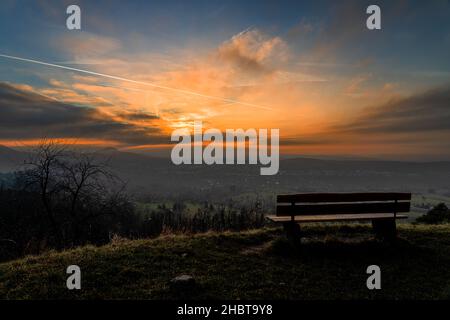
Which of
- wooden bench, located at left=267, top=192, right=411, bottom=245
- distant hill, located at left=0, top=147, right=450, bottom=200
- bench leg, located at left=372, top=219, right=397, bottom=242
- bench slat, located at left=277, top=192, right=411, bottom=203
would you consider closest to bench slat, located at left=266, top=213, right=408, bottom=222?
wooden bench, located at left=267, top=192, right=411, bottom=245

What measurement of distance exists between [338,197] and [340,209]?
39 cm

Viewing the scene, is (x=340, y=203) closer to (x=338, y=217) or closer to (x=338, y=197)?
(x=338, y=197)

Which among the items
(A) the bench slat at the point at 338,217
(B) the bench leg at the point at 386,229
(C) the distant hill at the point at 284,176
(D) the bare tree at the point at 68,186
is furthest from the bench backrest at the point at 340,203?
(C) the distant hill at the point at 284,176

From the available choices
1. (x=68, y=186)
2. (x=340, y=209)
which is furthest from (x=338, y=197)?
(x=68, y=186)

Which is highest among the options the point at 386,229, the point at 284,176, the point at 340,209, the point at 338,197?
the point at 338,197

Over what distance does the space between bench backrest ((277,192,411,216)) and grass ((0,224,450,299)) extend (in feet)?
2.78

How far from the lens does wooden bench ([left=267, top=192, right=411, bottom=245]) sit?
735cm

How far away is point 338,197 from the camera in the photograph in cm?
753

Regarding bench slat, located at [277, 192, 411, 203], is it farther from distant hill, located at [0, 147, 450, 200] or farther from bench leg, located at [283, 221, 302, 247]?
distant hill, located at [0, 147, 450, 200]

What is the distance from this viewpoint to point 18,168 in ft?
36.2

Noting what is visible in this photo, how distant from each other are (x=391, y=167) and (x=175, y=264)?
20389cm
